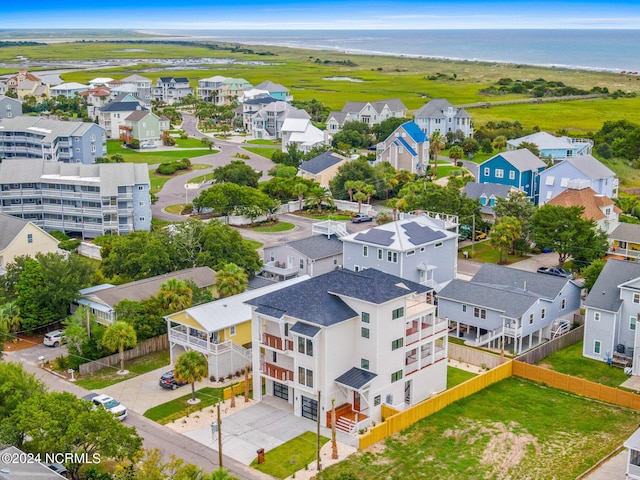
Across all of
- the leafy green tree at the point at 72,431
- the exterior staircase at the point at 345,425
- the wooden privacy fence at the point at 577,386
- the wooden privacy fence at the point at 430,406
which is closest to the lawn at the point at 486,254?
the wooden privacy fence at the point at 577,386

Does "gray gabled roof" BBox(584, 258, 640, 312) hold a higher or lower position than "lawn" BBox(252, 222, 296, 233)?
higher

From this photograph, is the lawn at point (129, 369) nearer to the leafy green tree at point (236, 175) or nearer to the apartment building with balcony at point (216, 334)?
the apartment building with balcony at point (216, 334)

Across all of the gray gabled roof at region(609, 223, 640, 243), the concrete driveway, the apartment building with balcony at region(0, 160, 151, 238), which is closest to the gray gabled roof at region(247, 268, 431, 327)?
the concrete driveway

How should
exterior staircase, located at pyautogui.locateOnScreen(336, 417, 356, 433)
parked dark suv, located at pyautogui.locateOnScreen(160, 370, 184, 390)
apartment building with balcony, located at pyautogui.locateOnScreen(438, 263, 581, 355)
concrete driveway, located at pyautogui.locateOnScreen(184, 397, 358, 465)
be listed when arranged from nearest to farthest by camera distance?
concrete driveway, located at pyautogui.locateOnScreen(184, 397, 358, 465) < exterior staircase, located at pyautogui.locateOnScreen(336, 417, 356, 433) < parked dark suv, located at pyautogui.locateOnScreen(160, 370, 184, 390) < apartment building with balcony, located at pyautogui.locateOnScreen(438, 263, 581, 355)

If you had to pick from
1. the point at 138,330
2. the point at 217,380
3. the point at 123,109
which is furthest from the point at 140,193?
the point at 123,109

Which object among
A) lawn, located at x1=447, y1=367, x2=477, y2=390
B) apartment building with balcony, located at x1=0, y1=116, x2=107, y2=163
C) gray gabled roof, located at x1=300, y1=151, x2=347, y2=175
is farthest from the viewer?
apartment building with balcony, located at x1=0, y1=116, x2=107, y2=163

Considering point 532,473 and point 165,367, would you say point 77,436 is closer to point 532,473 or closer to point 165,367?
point 165,367

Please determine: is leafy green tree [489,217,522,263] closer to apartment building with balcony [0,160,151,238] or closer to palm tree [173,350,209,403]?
palm tree [173,350,209,403]
